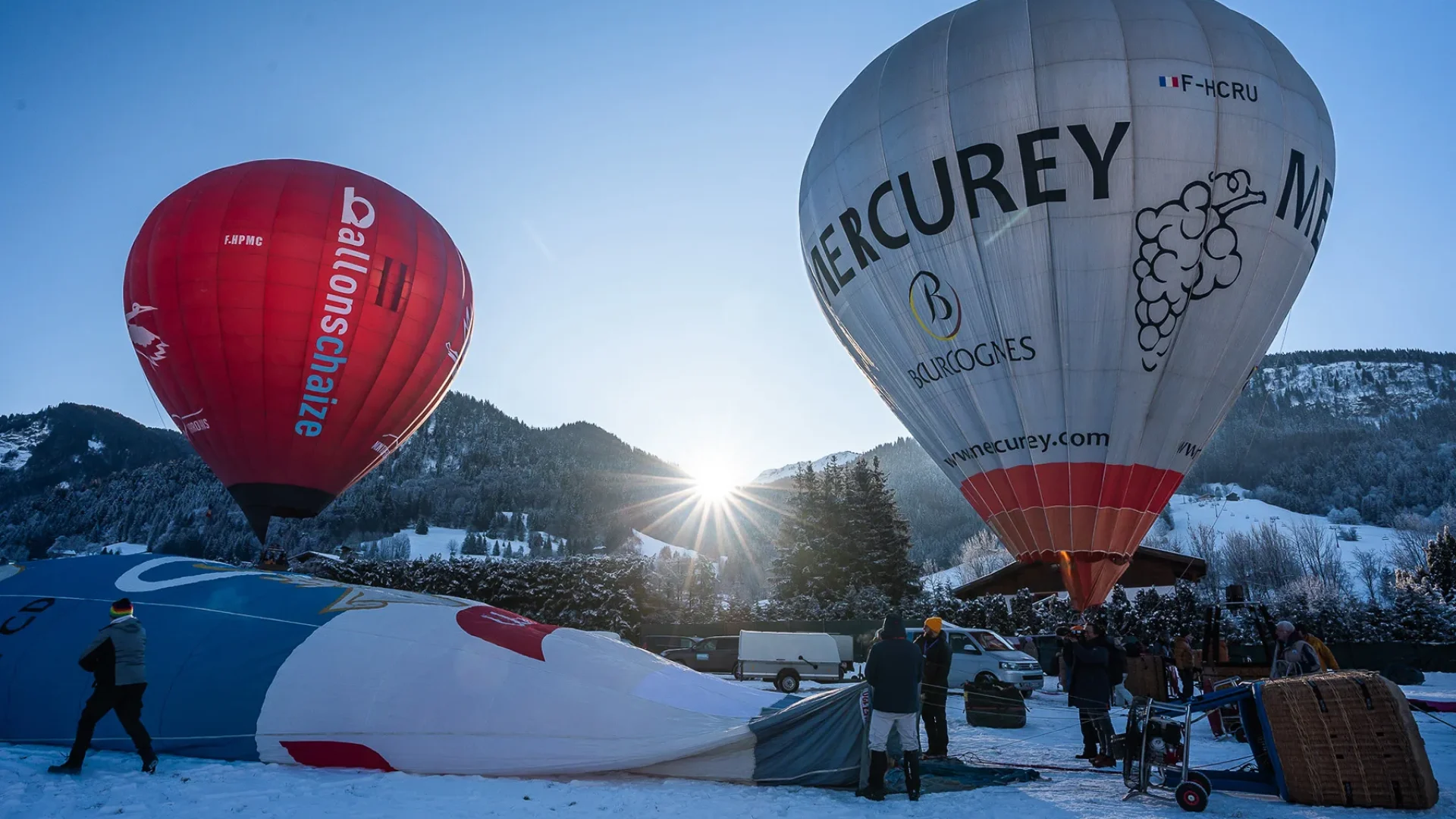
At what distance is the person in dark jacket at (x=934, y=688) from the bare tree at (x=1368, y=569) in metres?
77.6

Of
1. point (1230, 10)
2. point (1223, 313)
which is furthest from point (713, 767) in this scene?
point (1230, 10)

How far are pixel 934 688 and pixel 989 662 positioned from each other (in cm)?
966

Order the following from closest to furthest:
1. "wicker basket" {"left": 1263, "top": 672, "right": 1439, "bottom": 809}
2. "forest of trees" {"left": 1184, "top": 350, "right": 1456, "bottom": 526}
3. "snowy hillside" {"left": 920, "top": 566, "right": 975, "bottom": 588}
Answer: "wicker basket" {"left": 1263, "top": 672, "right": 1439, "bottom": 809} < "snowy hillside" {"left": 920, "top": 566, "right": 975, "bottom": 588} < "forest of trees" {"left": 1184, "top": 350, "right": 1456, "bottom": 526}

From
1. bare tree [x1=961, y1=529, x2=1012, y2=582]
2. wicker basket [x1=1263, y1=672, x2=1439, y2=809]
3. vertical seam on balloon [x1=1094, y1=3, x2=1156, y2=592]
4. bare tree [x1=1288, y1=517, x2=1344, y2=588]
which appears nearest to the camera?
wicker basket [x1=1263, y1=672, x2=1439, y2=809]

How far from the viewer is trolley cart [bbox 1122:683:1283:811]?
591 centimetres

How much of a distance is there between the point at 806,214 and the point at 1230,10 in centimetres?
807

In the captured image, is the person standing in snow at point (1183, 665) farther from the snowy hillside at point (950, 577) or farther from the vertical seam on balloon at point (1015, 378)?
the snowy hillside at point (950, 577)

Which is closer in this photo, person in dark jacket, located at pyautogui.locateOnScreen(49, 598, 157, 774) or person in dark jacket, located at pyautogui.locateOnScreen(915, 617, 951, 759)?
person in dark jacket, located at pyautogui.locateOnScreen(49, 598, 157, 774)

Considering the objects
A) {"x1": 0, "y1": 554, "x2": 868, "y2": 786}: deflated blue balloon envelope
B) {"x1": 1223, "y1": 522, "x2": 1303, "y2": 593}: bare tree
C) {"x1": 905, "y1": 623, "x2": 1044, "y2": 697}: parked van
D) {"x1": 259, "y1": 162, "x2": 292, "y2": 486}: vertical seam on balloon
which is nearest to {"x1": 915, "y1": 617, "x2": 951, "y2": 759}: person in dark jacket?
{"x1": 0, "y1": 554, "x2": 868, "y2": 786}: deflated blue balloon envelope

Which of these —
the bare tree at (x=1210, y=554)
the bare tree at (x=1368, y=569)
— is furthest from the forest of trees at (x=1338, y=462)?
the bare tree at (x=1210, y=554)

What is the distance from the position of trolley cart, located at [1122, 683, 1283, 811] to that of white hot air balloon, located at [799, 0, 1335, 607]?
7.50 meters

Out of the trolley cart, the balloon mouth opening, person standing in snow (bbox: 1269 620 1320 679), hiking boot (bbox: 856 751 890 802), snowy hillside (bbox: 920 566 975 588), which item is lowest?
hiking boot (bbox: 856 751 890 802)

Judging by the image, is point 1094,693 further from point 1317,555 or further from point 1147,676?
point 1317,555

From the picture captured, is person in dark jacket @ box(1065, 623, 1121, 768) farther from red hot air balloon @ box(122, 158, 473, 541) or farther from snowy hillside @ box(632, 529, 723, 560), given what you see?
snowy hillside @ box(632, 529, 723, 560)
